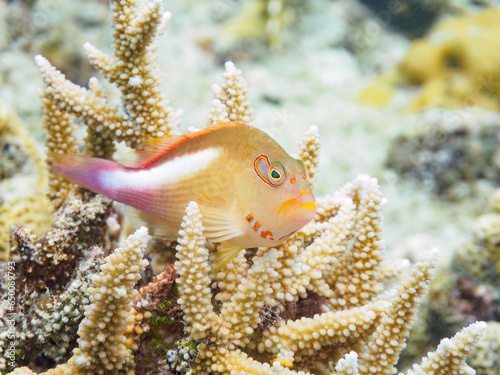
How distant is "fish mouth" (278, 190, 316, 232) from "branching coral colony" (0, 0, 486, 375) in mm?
201

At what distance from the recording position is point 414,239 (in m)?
5.03

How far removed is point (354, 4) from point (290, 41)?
173 cm

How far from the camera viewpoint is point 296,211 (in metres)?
1.63

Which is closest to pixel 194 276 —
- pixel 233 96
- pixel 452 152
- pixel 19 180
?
pixel 233 96

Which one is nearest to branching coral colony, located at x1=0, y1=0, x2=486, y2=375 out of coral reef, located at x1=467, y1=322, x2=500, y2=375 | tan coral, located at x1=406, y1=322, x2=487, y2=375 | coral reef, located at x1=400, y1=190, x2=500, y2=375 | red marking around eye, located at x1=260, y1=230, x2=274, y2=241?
tan coral, located at x1=406, y1=322, x2=487, y2=375

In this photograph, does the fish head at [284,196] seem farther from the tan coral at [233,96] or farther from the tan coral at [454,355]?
the tan coral at [454,355]

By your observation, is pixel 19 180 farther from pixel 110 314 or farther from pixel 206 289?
pixel 206 289

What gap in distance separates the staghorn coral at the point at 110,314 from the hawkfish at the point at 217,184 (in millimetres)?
347

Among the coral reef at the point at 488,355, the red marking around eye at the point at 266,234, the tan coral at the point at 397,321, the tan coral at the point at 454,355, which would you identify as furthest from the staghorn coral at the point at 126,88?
the coral reef at the point at 488,355

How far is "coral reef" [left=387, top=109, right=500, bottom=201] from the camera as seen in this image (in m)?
5.10

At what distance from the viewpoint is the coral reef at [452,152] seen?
5.10 meters

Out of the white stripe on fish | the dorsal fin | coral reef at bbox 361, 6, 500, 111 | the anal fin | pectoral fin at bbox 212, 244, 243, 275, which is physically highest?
coral reef at bbox 361, 6, 500, 111

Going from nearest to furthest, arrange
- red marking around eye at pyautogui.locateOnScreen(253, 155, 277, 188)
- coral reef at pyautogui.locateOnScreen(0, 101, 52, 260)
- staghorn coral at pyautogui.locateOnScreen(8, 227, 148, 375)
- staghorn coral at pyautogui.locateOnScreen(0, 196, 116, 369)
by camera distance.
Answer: staghorn coral at pyautogui.locateOnScreen(8, 227, 148, 375)
red marking around eye at pyautogui.locateOnScreen(253, 155, 277, 188)
staghorn coral at pyautogui.locateOnScreen(0, 196, 116, 369)
coral reef at pyautogui.locateOnScreen(0, 101, 52, 260)

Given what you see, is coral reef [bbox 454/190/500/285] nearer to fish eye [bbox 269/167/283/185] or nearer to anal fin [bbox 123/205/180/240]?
fish eye [bbox 269/167/283/185]
